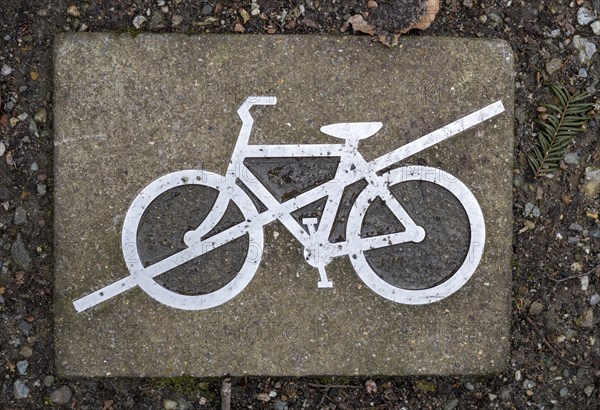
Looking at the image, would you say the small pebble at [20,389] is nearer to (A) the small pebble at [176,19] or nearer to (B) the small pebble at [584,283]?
(A) the small pebble at [176,19]

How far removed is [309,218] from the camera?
3.23 meters

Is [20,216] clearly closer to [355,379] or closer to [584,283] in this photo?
[355,379]

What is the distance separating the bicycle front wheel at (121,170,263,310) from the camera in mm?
3199

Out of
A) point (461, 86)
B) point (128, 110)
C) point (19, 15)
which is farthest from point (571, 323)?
point (19, 15)

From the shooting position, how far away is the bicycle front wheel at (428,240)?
3.26 metres

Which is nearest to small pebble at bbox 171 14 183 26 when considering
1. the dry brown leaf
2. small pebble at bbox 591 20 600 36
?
the dry brown leaf

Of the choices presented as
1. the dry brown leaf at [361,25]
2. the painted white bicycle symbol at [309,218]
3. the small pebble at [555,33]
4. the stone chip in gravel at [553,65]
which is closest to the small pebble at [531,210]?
the painted white bicycle symbol at [309,218]

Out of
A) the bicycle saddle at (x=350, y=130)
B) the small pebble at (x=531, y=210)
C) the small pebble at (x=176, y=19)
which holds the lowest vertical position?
the small pebble at (x=531, y=210)

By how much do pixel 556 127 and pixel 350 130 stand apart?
4.10 feet

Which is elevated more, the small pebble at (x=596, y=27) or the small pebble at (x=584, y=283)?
the small pebble at (x=596, y=27)

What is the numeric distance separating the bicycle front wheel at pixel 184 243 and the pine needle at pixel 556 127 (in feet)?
5.65

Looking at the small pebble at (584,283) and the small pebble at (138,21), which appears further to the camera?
the small pebble at (584,283)

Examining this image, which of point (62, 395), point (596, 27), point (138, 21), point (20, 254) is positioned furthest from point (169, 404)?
→ point (596, 27)

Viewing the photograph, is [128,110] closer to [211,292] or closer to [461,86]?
[211,292]
